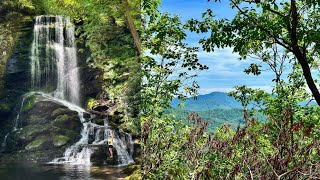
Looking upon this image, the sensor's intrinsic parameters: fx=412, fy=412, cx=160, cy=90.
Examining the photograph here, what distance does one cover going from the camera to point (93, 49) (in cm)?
700

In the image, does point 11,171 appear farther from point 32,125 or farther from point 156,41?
point 156,41

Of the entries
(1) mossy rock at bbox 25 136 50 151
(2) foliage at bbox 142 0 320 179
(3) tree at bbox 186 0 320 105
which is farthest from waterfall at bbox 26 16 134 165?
(3) tree at bbox 186 0 320 105

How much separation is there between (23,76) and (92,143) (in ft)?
5.67

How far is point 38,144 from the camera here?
21.3 feet

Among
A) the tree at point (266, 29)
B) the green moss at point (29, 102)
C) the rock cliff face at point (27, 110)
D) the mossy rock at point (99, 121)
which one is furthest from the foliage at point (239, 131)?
the green moss at point (29, 102)

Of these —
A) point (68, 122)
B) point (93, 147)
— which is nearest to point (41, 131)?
point (68, 122)

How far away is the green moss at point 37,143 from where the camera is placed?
6.45 metres

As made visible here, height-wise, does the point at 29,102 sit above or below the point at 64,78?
below

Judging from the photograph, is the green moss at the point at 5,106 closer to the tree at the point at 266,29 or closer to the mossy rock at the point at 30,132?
the mossy rock at the point at 30,132

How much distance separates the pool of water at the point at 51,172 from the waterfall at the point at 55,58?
53.1 inches

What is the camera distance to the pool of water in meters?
6.05

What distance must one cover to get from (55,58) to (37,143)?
6.14 feet

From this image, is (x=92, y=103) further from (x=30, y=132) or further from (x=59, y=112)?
(x=30, y=132)

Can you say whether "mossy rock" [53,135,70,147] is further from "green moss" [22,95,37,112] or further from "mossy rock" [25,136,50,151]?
"green moss" [22,95,37,112]
